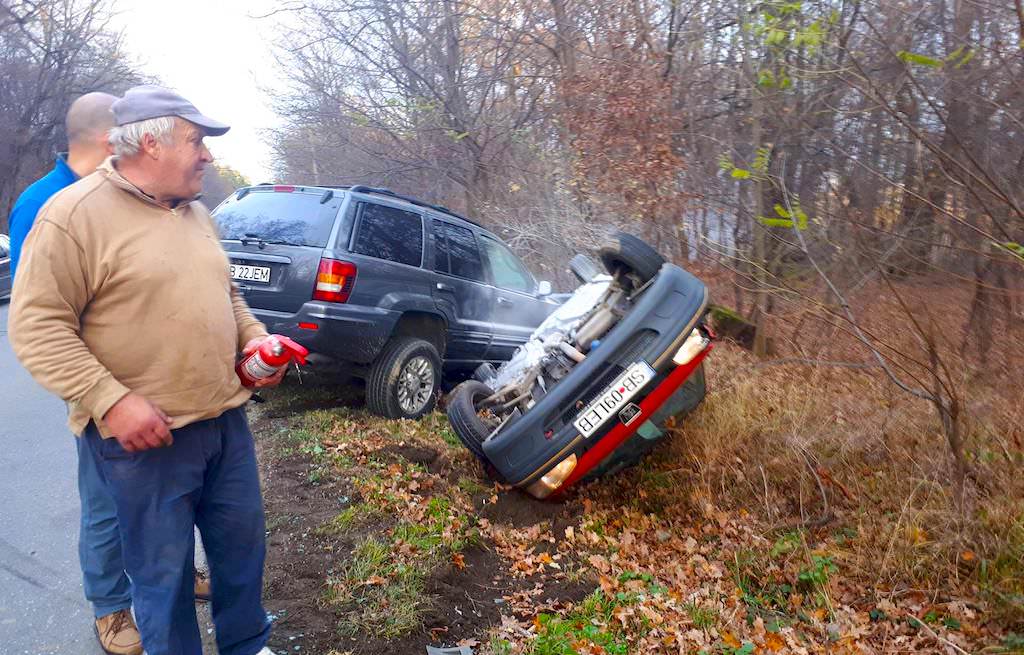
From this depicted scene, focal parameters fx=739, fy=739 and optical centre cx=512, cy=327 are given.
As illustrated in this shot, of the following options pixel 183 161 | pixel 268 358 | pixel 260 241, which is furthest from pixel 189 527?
pixel 260 241

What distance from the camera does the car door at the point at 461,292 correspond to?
6.70 m

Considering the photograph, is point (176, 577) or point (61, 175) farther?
point (61, 175)

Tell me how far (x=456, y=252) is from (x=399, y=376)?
4.91 ft

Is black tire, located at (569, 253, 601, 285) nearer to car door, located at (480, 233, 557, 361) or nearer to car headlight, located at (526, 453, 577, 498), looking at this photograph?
car door, located at (480, 233, 557, 361)

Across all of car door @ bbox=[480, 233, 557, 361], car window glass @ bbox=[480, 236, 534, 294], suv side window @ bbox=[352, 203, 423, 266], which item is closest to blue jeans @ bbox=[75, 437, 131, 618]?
suv side window @ bbox=[352, 203, 423, 266]

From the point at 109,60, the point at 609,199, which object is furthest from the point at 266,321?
the point at 109,60

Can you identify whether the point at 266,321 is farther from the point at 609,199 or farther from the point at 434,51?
the point at 434,51

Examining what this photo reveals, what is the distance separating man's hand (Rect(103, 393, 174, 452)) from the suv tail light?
3.34 m

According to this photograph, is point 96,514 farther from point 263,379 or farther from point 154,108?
point 154,108

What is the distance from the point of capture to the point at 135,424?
221 centimetres

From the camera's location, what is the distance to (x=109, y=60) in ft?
95.5

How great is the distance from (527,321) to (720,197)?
2955 mm

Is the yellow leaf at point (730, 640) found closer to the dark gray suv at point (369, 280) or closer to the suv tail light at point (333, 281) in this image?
the dark gray suv at point (369, 280)

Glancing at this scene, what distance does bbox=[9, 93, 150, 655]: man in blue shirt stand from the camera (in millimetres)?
2891
